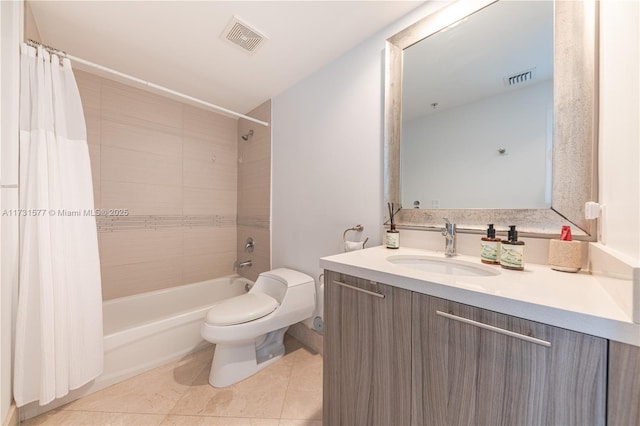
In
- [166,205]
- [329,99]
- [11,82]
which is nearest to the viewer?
[11,82]

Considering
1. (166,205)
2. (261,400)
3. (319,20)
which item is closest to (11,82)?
(166,205)

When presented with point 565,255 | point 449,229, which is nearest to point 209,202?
point 449,229

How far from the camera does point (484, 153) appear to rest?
1.00 meters

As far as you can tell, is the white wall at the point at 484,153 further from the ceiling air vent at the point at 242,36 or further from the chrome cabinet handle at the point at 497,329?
the ceiling air vent at the point at 242,36

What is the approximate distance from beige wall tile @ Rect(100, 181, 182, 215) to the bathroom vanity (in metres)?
1.94

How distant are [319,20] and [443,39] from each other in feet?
2.17

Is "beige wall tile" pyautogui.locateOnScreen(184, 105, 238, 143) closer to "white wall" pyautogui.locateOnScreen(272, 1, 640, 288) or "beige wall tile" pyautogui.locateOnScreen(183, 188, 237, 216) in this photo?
"beige wall tile" pyautogui.locateOnScreen(183, 188, 237, 216)

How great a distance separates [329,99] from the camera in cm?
159

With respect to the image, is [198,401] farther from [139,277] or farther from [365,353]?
[139,277]

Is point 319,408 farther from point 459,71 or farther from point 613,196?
point 459,71

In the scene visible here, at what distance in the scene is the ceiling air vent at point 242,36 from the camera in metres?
1.28

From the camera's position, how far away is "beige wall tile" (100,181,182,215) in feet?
6.06

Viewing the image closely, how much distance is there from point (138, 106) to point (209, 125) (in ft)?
1.91

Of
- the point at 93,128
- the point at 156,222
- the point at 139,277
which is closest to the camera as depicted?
the point at 93,128
